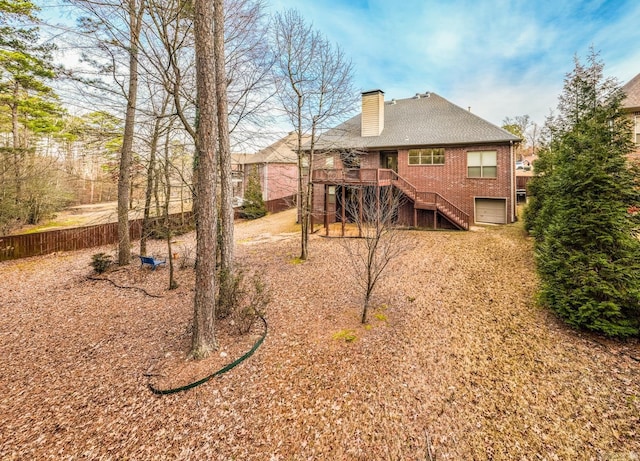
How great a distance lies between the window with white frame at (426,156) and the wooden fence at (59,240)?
504 inches

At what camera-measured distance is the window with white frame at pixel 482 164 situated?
1514 cm

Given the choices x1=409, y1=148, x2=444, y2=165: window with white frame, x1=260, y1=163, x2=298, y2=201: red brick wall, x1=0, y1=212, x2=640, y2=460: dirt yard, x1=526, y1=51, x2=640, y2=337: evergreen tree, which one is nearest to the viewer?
x1=0, y1=212, x2=640, y2=460: dirt yard

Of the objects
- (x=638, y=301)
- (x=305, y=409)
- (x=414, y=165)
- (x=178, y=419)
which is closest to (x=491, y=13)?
(x=414, y=165)

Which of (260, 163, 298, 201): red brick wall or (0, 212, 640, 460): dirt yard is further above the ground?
(260, 163, 298, 201): red brick wall

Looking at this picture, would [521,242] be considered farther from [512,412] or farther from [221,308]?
[221,308]

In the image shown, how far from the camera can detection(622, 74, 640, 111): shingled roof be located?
14.4 metres

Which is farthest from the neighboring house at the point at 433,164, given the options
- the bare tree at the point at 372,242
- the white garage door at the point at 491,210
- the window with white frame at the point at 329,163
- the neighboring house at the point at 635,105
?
the neighboring house at the point at 635,105

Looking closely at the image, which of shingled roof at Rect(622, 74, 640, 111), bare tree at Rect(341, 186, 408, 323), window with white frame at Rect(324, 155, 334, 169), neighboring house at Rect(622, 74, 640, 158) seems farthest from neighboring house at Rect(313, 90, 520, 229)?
shingled roof at Rect(622, 74, 640, 111)

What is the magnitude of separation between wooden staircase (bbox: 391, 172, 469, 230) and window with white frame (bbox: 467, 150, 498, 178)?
230 cm

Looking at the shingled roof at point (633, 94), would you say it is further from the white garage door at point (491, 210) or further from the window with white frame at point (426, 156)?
the window with white frame at point (426, 156)

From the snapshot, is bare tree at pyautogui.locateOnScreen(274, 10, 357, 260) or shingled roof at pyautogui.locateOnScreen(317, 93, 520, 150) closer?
bare tree at pyautogui.locateOnScreen(274, 10, 357, 260)

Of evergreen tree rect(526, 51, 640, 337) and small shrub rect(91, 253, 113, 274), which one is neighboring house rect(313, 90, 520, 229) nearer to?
evergreen tree rect(526, 51, 640, 337)

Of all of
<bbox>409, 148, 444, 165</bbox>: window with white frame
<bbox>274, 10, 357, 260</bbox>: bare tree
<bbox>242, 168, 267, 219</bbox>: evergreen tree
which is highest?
<bbox>274, 10, 357, 260</bbox>: bare tree

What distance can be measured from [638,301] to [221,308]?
7984mm
